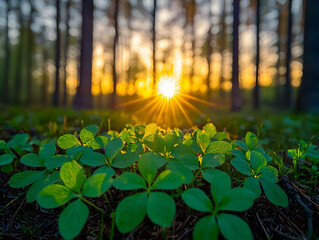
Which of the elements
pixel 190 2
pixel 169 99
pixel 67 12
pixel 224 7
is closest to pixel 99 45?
pixel 67 12

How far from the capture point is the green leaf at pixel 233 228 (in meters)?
0.59

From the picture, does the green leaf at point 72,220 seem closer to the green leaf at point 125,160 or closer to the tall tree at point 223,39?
the green leaf at point 125,160

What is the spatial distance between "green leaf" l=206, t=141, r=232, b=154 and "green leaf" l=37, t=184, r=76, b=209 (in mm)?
636

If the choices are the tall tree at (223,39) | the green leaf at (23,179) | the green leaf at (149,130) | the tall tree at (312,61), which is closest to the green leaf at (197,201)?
the green leaf at (149,130)

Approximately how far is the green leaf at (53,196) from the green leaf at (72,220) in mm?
38

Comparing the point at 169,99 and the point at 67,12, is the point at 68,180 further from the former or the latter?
the point at 67,12

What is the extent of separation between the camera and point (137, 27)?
56.5 feet

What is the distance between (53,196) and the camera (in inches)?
27.2

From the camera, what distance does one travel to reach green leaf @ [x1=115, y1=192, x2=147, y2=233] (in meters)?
0.64

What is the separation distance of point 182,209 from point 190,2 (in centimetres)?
1720

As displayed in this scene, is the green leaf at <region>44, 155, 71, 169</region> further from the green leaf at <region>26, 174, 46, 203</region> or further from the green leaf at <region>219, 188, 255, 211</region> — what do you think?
the green leaf at <region>219, 188, 255, 211</region>

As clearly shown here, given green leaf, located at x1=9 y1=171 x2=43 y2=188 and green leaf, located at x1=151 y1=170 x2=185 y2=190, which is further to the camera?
green leaf, located at x1=9 y1=171 x2=43 y2=188

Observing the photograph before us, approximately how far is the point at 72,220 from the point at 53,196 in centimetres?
11

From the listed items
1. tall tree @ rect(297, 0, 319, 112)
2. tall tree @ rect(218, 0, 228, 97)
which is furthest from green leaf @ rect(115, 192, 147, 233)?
tall tree @ rect(218, 0, 228, 97)
